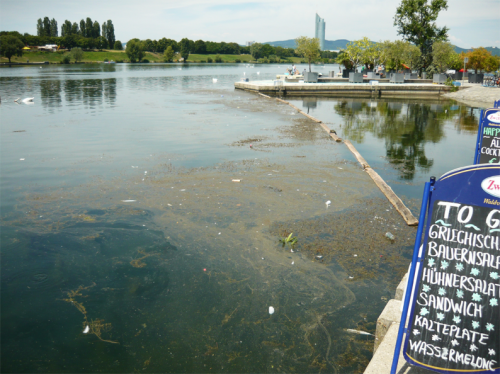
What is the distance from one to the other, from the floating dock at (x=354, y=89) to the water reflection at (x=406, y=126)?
9617 mm

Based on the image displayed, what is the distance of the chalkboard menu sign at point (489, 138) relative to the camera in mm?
6867

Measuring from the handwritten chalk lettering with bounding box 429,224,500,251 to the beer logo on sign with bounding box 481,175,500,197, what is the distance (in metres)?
0.37

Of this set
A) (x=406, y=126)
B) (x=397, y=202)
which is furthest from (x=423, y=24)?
(x=397, y=202)

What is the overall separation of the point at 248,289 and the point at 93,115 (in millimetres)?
20440

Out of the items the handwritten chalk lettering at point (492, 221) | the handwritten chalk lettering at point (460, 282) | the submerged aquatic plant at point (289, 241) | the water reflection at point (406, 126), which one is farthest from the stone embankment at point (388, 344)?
the water reflection at point (406, 126)

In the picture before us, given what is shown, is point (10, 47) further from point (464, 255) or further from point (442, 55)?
point (464, 255)

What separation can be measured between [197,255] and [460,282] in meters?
4.21

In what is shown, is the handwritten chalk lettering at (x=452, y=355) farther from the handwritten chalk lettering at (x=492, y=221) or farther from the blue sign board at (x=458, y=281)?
the handwritten chalk lettering at (x=492, y=221)

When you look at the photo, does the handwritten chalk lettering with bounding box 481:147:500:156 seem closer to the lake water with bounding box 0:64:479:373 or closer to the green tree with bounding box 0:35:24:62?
the lake water with bounding box 0:64:479:373

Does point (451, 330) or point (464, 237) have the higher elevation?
point (464, 237)

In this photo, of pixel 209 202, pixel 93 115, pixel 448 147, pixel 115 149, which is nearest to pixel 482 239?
pixel 209 202

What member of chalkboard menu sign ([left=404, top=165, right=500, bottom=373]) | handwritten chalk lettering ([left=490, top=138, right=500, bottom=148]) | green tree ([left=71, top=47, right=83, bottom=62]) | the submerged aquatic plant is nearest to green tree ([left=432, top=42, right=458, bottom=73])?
handwritten chalk lettering ([left=490, top=138, right=500, bottom=148])

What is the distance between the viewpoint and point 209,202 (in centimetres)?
890

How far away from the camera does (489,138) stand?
274 inches
